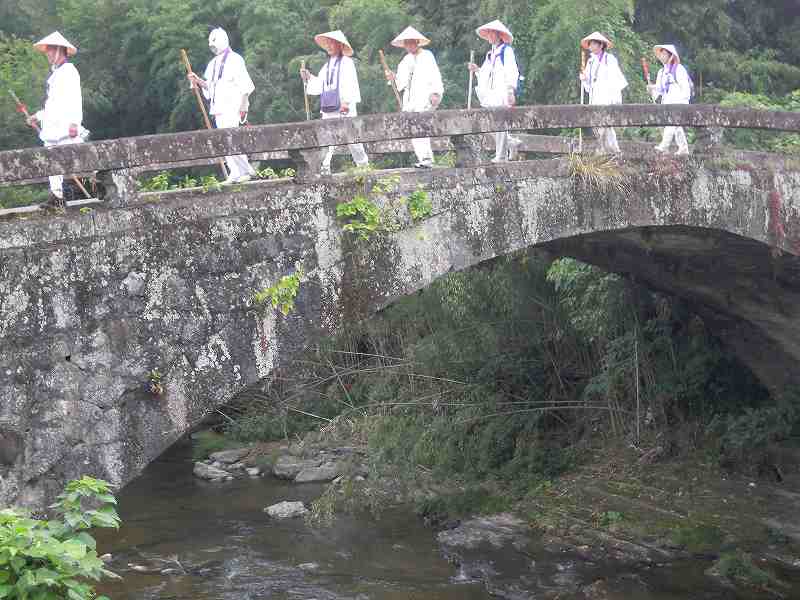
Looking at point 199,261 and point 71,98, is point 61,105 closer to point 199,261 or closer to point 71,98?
point 71,98

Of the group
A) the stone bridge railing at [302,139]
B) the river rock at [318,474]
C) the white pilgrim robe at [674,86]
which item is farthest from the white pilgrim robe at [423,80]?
the river rock at [318,474]

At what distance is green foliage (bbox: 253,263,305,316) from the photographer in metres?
7.27

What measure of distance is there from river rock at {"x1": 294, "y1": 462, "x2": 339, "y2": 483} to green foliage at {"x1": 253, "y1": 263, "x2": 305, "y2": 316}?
1058 cm

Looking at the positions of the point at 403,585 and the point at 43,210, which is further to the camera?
the point at 403,585

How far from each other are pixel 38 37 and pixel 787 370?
71.4 feet

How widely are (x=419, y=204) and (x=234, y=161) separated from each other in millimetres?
1611

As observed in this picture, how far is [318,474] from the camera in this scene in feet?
58.1

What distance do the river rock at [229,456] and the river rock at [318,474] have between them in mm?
1947

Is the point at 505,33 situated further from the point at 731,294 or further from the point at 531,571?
the point at 531,571

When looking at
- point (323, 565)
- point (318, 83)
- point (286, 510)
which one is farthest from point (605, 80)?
point (286, 510)

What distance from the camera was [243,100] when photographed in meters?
9.19

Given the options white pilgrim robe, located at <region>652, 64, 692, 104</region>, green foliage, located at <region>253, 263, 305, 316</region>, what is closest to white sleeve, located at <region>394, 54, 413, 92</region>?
green foliage, located at <region>253, 263, 305, 316</region>

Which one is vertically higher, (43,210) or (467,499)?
(43,210)

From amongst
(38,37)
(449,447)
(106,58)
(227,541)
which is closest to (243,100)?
(227,541)
